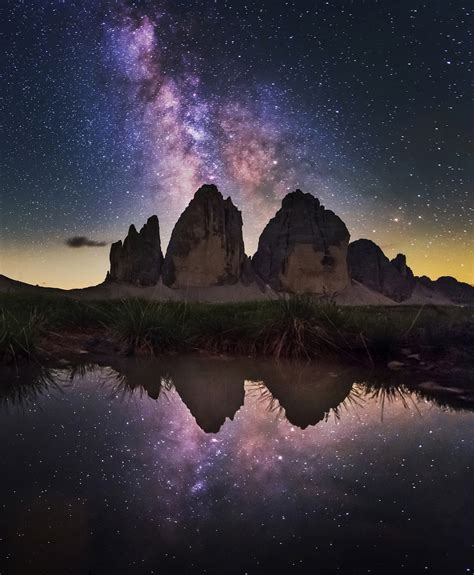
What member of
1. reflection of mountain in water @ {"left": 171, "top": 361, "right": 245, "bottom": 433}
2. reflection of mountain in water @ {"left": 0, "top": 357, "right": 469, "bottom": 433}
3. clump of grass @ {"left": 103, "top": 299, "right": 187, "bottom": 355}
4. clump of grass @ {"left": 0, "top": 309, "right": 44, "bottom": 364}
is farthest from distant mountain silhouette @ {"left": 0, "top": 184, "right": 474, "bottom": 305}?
reflection of mountain in water @ {"left": 171, "top": 361, "right": 245, "bottom": 433}

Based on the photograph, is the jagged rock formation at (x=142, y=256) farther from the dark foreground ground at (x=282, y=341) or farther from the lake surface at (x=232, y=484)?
the lake surface at (x=232, y=484)

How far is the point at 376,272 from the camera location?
180m

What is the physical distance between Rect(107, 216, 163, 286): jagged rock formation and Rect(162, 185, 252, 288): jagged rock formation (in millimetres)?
8851

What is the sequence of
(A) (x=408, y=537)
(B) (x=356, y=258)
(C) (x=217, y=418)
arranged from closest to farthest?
(A) (x=408, y=537), (C) (x=217, y=418), (B) (x=356, y=258)

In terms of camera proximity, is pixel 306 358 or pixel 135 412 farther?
pixel 306 358

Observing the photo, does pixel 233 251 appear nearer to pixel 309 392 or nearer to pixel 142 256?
pixel 142 256

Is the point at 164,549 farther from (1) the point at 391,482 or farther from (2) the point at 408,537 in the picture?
(1) the point at 391,482

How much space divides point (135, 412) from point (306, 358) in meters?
3.70

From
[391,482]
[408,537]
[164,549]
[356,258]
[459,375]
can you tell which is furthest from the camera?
[356,258]

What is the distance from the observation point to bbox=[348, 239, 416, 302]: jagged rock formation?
586 ft

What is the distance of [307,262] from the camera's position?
474ft

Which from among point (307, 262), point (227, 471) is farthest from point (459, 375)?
point (307, 262)

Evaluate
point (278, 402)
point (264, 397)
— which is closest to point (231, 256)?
point (264, 397)

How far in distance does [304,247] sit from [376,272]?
169 feet
